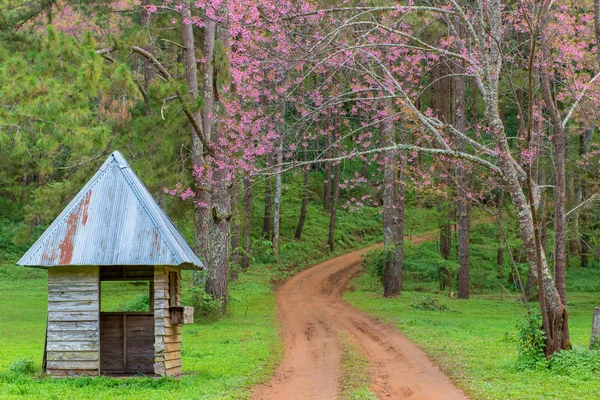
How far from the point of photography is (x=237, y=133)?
767 inches

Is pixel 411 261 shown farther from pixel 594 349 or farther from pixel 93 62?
pixel 93 62

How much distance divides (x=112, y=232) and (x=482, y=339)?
9.38m

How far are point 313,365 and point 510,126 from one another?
39489 millimetres

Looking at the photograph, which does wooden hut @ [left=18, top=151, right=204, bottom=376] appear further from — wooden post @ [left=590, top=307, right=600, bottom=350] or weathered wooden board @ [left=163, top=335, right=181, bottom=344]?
wooden post @ [left=590, top=307, right=600, bottom=350]

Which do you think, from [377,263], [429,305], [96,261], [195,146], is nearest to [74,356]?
[96,261]

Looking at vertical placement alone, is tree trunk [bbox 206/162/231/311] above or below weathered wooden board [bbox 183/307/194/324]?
above

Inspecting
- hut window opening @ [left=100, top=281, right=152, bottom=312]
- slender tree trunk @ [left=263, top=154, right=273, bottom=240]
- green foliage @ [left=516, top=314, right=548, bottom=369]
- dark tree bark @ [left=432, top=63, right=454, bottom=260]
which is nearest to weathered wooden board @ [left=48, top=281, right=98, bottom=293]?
hut window opening @ [left=100, top=281, right=152, bottom=312]

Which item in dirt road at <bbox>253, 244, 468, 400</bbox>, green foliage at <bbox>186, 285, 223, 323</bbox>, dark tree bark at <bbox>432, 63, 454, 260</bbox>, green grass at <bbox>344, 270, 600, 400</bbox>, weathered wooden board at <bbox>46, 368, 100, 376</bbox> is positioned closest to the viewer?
green grass at <bbox>344, 270, 600, 400</bbox>

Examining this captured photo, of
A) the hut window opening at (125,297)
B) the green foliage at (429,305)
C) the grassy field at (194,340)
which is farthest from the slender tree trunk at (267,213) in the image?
the green foliage at (429,305)

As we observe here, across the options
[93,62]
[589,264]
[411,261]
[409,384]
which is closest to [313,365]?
[409,384]

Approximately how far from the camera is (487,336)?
17156mm

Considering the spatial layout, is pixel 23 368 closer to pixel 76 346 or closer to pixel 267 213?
pixel 76 346

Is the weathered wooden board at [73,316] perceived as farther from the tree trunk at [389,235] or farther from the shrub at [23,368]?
the tree trunk at [389,235]

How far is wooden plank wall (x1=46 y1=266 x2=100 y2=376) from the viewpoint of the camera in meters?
11.6
